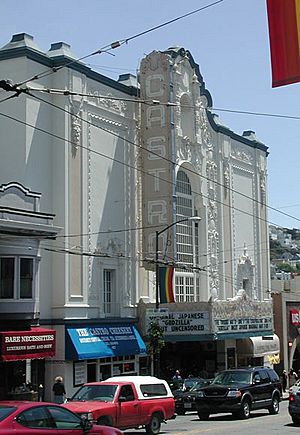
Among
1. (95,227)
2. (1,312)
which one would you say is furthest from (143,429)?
(95,227)

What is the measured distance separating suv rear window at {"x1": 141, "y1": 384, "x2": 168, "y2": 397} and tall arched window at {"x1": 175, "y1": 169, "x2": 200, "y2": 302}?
19.1 metres

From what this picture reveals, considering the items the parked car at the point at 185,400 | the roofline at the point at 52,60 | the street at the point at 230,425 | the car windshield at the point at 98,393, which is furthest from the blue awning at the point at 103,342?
the car windshield at the point at 98,393

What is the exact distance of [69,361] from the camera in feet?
114

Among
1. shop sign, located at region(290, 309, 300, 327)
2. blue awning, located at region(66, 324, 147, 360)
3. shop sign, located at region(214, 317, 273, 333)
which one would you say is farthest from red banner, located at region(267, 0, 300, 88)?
shop sign, located at region(290, 309, 300, 327)

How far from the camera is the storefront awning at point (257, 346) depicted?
48.2 metres

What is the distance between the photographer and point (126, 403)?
21.9 meters

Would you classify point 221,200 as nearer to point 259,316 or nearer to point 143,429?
point 259,316

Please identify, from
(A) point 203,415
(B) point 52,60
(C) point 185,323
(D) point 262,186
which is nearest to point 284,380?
(C) point 185,323

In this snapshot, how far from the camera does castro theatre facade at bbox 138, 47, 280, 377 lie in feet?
133

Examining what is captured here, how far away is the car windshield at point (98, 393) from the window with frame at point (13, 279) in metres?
10.1

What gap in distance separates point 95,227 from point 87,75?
7.03 metres

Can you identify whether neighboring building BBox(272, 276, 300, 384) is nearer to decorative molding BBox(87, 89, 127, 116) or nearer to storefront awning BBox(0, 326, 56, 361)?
decorative molding BBox(87, 89, 127, 116)

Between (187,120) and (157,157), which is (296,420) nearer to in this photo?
(157,157)

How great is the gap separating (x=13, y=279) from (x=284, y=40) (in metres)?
21.8
